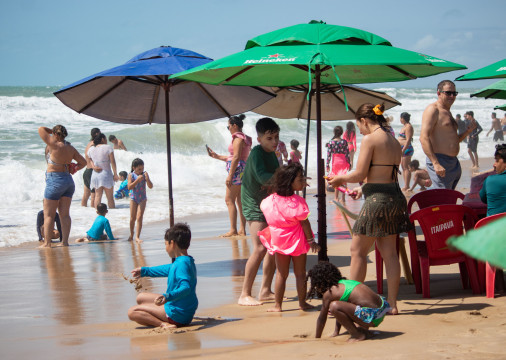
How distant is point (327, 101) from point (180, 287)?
4.02 metres

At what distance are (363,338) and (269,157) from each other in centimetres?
220

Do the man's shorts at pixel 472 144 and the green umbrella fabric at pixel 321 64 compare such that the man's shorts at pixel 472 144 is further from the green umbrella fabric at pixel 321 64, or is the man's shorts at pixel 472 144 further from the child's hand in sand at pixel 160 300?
the child's hand in sand at pixel 160 300

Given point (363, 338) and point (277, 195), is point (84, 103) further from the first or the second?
point (363, 338)

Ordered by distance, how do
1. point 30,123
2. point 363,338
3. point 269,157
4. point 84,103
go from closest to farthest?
point 363,338 → point 269,157 → point 84,103 → point 30,123

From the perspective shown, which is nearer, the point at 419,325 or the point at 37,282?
the point at 419,325

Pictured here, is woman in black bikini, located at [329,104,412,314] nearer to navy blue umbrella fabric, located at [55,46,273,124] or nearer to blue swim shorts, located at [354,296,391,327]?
blue swim shorts, located at [354,296,391,327]

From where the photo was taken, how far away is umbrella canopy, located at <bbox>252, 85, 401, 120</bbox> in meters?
8.09

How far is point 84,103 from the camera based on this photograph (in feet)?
27.1

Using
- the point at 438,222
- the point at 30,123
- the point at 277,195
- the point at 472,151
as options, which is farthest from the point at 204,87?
the point at 30,123

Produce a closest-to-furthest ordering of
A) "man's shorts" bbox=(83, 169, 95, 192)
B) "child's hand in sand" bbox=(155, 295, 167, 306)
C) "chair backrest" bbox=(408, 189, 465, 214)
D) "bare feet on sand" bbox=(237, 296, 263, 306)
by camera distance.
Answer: "child's hand in sand" bbox=(155, 295, 167, 306), "bare feet on sand" bbox=(237, 296, 263, 306), "chair backrest" bbox=(408, 189, 465, 214), "man's shorts" bbox=(83, 169, 95, 192)

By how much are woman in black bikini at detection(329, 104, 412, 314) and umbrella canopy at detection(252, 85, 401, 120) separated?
8.21ft

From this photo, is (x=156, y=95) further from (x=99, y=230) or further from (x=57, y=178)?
(x=99, y=230)

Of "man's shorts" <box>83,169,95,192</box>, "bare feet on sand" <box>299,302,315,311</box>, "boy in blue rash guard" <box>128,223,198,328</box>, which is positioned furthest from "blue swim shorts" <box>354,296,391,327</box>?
"man's shorts" <box>83,169,95,192</box>

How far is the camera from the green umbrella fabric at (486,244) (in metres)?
1.74
